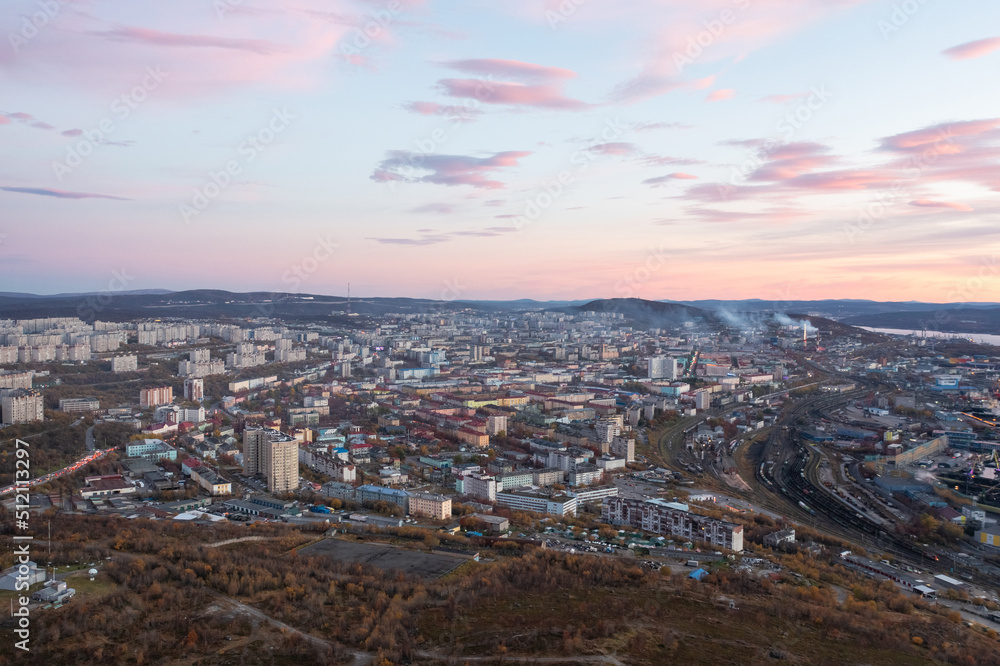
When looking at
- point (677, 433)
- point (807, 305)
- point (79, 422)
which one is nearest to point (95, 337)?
point (79, 422)

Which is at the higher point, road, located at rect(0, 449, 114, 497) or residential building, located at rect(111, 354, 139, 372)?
residential building, located at rect(111, 354, 139, 372)

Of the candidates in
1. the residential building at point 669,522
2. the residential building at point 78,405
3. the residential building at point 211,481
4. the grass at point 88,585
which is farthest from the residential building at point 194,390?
the grass at point 88,585

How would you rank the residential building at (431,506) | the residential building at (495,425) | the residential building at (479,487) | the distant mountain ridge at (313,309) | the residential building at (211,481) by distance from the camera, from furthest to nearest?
1. the distant mountain ridge at (313,309)
2. the residential building at (495,425)
3. the residential building at (479,487)
4. the residential building at (211,481)
5. the residential building at (431,506)

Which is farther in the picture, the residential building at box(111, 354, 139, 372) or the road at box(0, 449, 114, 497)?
the residential building at box(111, 354, 139, 372)

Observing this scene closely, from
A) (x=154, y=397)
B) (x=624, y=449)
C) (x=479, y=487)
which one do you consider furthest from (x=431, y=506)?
(x=154, y=397)

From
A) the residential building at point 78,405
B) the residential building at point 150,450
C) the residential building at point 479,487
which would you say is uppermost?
the residential building at point 78,405

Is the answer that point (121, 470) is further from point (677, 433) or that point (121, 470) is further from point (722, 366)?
point (722, 366)

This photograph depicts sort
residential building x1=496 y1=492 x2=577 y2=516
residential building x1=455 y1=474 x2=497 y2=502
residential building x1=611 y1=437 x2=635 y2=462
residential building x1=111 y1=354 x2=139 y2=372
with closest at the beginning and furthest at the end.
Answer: residential building x1=496 y1=492 x2=577 y2=516
residential building x1=455 y1=474 x2=497 y2=502
residential building x1=611 y1=437 x2=635 y2=462
residential building x1=111 y1=354 x2=139 y2=372

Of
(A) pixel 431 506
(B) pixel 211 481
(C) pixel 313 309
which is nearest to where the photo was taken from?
(A) pixel 431 506

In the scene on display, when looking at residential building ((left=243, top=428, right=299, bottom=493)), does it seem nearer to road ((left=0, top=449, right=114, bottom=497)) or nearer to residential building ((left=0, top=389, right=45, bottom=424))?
road ((left=0, top=449, right=114, bottom=497))

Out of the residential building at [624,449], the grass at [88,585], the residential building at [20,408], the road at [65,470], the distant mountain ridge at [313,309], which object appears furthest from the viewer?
the distant mountain ridge at [313,309]

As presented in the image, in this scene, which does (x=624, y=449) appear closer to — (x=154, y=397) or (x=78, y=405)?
(x=154, y=397)

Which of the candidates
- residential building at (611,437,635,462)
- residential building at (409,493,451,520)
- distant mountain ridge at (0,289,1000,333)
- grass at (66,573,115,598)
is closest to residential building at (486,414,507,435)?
residential building at (611,437,635,462)

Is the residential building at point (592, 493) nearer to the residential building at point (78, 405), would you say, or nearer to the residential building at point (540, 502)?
the residential building at point (540, 502)
